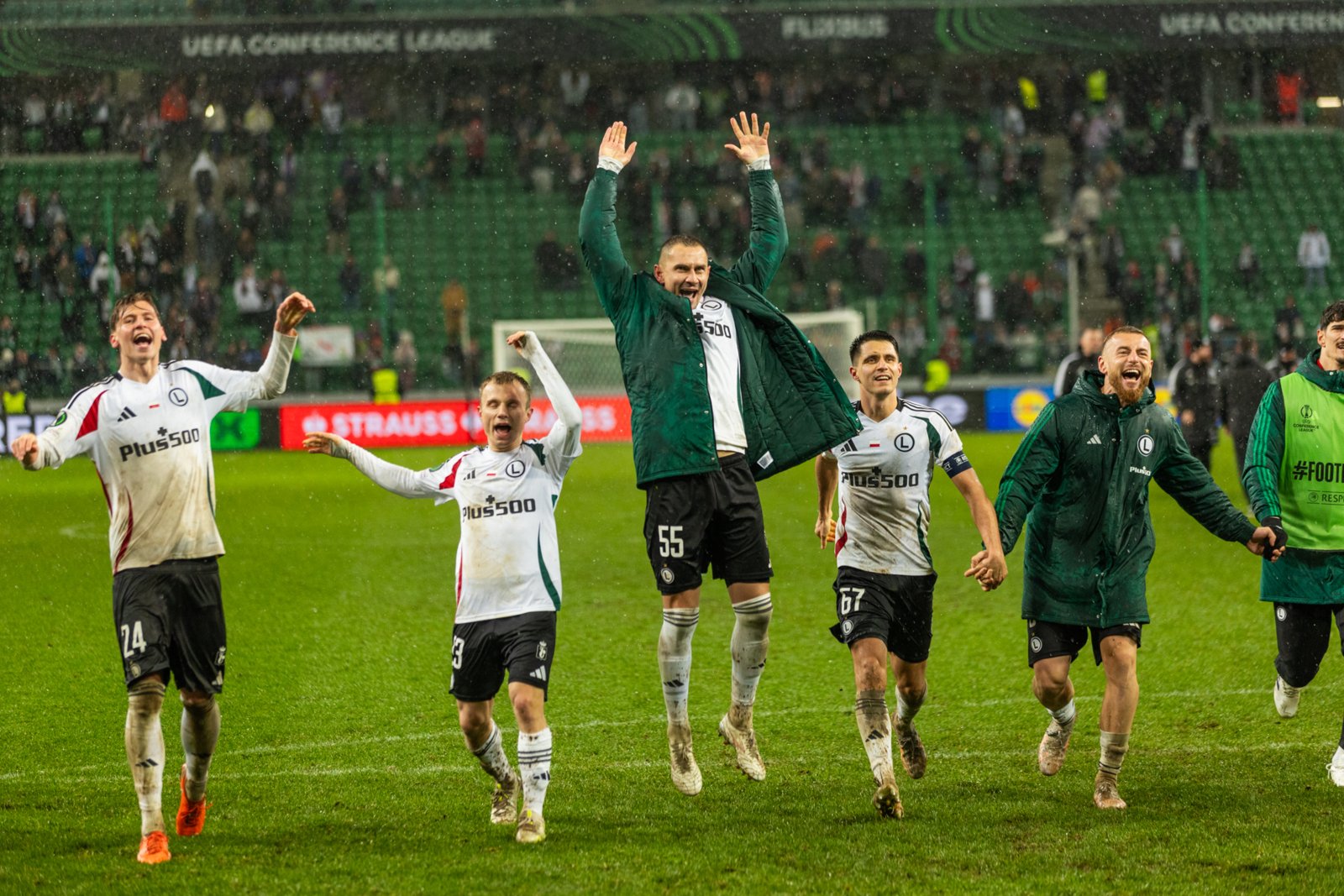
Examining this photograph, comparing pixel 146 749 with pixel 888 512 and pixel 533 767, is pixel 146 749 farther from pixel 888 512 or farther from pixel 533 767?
pixel 888 512

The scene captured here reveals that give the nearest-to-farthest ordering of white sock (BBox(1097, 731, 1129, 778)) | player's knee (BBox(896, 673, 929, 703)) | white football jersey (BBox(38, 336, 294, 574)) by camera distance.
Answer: white football jersey (BBox(38, 336, 294, 574))
white sock (BBox(1097, 731, 1129, 778))
player's knee (BBox(896, 673, 929, 703))

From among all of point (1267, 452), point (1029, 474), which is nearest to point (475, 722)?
point (1029, 474)

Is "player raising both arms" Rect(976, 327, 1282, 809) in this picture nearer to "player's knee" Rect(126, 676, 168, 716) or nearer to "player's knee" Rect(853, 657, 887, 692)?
"player's knee" Rect(853, 657, 887, 692)

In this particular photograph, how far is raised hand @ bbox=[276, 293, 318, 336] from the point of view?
5980 mm

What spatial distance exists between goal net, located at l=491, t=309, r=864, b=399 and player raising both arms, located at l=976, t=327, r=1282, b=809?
18575mm

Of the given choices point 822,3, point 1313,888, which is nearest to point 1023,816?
point 1313,888

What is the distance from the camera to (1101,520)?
254 inches

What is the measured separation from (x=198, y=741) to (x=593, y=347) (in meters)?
20.6

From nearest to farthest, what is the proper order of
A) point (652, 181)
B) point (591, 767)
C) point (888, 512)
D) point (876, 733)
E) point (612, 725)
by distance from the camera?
point (876, 733)
point (888, 512)
point (591, 767)
point (612, 725)
point (652, 181)

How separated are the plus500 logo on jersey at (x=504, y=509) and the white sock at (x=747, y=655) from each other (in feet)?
3.68

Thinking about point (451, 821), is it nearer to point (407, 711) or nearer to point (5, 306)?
point (407, 711)

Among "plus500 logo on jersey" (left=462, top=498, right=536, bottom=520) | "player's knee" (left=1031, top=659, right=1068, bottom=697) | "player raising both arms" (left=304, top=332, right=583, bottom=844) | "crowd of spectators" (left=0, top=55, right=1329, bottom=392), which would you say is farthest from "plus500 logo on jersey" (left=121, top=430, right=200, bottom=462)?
"crowd of spectators" (left=0, top=55, right=1329, bottom=392)

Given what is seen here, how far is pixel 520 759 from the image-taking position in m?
6.01

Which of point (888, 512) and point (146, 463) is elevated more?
point (146, 463)
